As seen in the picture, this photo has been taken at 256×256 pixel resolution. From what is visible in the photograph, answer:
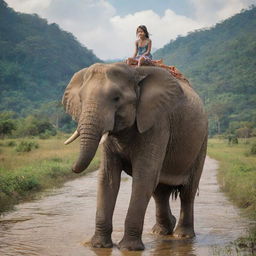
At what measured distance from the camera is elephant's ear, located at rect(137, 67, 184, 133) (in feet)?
22.0

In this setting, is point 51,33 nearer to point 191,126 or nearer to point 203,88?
point 203,88

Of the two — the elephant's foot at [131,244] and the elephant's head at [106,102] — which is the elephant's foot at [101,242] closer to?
the elephant's foot at [131,244]

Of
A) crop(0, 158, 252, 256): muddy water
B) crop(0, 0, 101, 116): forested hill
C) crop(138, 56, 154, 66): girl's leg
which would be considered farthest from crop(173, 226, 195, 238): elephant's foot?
crop(0, 0, 101, 116): forested hill

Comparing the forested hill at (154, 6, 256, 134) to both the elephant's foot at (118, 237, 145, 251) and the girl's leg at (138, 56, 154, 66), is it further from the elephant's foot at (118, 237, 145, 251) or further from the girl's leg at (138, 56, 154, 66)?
the elephant's foot at (118, 237, 145, 251)

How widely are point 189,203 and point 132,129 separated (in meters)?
2.13

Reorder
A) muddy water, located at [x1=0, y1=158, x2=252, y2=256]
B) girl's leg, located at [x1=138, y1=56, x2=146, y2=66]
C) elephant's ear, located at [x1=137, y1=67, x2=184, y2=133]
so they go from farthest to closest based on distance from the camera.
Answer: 1. girl's leg, located at [x1=138, y1=56, x2=146, y2=66]
2. muddy water, located at [x1=0, y1=158, x2=252, y2=256]
3. elephant's ear, located at [x1=137, y1=67, x2=184, y2=133]

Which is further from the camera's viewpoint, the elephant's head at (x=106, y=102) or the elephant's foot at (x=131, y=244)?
the elephant's foot at (x=131, y=244)

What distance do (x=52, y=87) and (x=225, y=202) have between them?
103 m

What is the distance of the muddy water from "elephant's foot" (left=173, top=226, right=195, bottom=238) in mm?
129

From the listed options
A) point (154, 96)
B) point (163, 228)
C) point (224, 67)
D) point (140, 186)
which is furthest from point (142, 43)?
point (224, 67)

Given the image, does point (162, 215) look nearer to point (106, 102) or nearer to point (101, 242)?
point (101, 242)

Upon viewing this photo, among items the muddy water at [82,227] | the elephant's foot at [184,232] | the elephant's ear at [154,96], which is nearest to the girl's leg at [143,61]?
the elephant's ear at [154,96]

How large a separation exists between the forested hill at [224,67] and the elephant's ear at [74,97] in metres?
52.7

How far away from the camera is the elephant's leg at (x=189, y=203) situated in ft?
27.0
